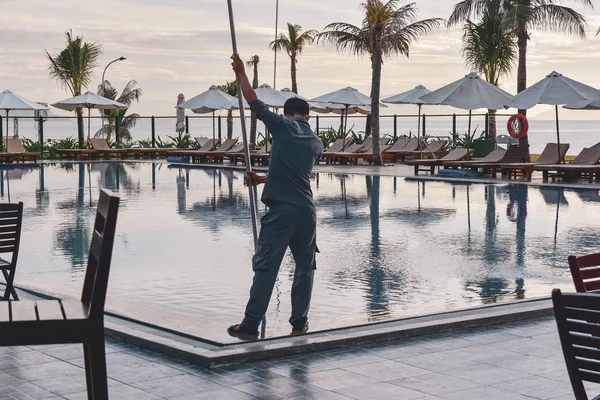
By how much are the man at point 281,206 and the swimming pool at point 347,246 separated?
23.5 inches

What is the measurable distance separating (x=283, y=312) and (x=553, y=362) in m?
3.01

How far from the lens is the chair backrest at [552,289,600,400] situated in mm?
3836

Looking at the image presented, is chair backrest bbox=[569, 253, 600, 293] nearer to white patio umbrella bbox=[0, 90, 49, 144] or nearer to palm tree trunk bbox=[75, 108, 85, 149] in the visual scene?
white patio umbrella bbox=[0, 90, 49, 144]

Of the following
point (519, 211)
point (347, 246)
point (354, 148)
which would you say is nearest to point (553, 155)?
point (519, 211)

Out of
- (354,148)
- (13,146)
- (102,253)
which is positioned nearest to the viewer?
(102,253)

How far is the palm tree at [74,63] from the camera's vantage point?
48844 millimetres

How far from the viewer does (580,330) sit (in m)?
3.90

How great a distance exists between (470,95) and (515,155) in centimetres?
293

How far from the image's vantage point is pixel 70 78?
49.5 metres

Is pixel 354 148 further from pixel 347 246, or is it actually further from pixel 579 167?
pixel 347 246

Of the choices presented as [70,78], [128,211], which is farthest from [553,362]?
[70,78]

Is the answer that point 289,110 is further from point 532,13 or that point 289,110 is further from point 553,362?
point 532,13

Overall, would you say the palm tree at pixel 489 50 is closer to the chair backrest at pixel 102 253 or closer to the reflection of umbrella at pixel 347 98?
the reflection of umbrella at pixel 347 98

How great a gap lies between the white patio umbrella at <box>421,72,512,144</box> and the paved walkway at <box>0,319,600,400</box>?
23.1 metres
